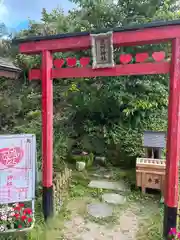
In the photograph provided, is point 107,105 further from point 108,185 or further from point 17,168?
point 17,168

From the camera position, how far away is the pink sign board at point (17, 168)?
2.59 metres

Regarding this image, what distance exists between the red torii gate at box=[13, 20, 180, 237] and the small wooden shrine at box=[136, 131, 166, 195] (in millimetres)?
1292

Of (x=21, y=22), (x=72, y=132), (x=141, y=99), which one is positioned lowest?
(x=72, y=132)

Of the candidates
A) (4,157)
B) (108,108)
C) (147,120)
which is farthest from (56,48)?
(147,120)

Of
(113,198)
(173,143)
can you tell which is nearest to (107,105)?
(113,198)

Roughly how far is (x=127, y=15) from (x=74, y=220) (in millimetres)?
6035

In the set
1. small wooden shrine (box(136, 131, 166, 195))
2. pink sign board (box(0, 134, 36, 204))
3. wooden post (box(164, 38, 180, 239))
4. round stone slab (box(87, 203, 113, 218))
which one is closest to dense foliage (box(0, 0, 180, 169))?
small wooden shrine (box(136, 131, 166, 195))

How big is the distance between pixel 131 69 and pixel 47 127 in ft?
4.69

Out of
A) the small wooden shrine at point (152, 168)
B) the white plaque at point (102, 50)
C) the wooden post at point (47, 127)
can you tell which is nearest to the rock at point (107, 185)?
the small wooden shrine at point (152, 168)

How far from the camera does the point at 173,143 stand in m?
2.48

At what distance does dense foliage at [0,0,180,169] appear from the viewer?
528 centimetres

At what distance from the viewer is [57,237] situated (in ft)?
9.02

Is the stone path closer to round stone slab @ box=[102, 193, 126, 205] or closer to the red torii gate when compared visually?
round stone slab @ box=[102, 193, 126, 205]

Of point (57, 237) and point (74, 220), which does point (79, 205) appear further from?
point (57, 237)
